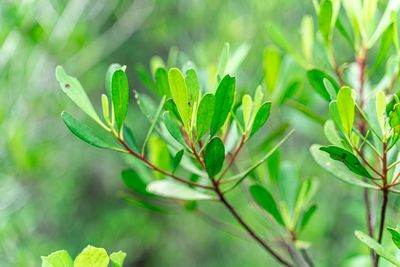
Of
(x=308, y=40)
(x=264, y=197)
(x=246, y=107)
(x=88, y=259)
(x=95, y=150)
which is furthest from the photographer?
(x=95, y=150)

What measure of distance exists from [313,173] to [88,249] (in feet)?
5.19

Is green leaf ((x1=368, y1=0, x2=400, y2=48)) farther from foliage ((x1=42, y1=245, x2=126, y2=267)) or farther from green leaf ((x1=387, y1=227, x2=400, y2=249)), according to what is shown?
foliage ((x1=42, y1=245, x2=126, y2=267))

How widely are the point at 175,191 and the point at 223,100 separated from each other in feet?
0.57

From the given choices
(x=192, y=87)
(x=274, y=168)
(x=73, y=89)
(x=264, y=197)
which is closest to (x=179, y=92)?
(x=192, y=87)

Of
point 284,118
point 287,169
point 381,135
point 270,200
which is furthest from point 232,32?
point 381,135

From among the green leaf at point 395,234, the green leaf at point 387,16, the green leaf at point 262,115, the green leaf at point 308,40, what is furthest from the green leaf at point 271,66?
the green leaf at point 395,234

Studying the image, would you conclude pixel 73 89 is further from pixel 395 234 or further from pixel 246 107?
pixel 395 234

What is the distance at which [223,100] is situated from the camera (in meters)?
0.54

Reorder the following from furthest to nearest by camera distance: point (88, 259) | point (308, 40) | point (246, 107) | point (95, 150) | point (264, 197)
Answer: point (95, 150) < point (308, 40) < point (264, 197) < point (246, 107) < point (88, 259)

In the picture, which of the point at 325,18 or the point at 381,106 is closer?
the point at 381,106

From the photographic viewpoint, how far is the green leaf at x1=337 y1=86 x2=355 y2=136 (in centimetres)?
49

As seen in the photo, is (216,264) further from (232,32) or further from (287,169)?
(287,169)

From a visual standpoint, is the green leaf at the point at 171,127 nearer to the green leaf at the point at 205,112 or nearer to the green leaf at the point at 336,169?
the green leaf at the point at 205,112

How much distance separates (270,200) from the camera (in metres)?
0.69
